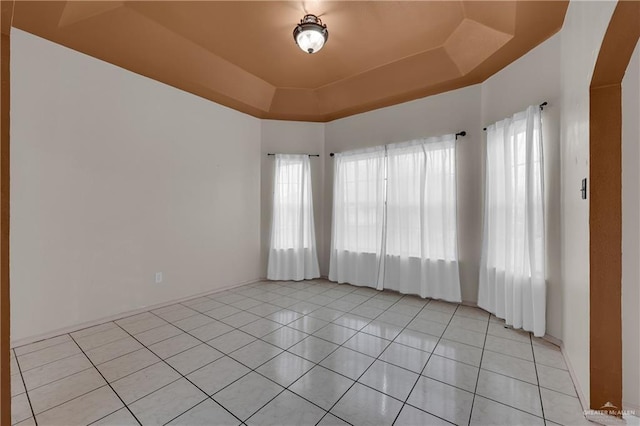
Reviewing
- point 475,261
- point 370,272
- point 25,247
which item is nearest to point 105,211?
point 25,247

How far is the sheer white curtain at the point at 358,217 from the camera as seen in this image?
4.04 metres

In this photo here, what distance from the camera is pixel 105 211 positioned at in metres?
2.88

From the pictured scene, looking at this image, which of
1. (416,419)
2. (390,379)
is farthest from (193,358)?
(416,419)

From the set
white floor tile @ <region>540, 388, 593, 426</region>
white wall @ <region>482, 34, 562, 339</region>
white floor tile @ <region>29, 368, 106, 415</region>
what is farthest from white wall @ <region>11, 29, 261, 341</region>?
white wall @ <region>482, 34, 562, 339</region>

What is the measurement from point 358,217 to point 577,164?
2.74 m

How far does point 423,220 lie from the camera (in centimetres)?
358

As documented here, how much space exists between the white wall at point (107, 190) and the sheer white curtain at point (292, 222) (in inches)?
28.2

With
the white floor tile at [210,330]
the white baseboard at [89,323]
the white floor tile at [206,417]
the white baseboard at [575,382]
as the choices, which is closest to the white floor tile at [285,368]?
the white floor tile at [206,417]

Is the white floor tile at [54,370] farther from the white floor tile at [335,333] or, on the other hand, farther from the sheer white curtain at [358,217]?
the sheer white curtain at [358,217]

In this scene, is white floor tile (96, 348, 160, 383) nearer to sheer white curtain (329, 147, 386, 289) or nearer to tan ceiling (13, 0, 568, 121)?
sheer white curtain (329, 147, 386, 289)

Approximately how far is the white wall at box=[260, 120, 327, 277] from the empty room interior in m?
0.06

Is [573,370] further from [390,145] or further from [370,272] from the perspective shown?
[390,145]

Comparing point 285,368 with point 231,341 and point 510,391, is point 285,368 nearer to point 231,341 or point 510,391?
point 231,341

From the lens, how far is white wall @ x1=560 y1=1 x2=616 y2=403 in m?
1.60
